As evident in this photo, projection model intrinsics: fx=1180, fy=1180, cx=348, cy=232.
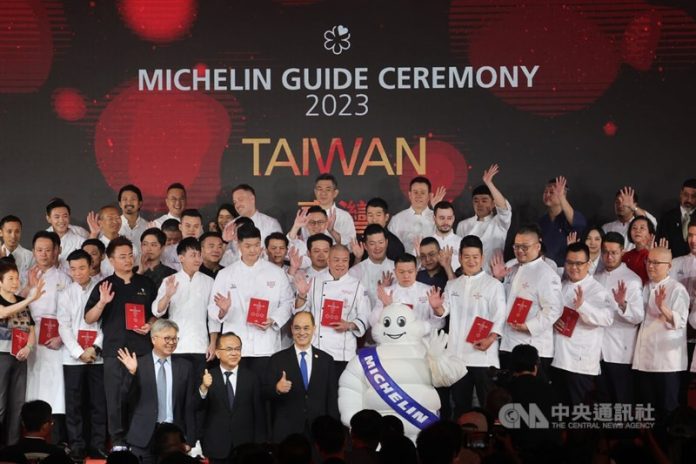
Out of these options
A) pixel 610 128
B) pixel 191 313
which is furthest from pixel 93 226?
pixel 610 128

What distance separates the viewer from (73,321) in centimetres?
845

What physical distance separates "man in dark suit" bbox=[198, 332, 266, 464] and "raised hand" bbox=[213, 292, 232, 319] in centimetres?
83

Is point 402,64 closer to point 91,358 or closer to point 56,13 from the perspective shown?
point 56,13

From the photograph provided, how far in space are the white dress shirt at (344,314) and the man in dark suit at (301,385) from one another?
0.79 meters

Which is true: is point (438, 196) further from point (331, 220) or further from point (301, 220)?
point (301, 220)

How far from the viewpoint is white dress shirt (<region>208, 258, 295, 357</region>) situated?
339 inches

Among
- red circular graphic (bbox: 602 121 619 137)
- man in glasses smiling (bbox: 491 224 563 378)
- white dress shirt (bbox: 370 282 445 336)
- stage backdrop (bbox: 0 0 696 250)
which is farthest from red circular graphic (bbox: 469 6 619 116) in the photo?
white dress shirt (bbox: 370 282 445 336)

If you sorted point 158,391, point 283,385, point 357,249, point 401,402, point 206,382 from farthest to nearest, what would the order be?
point 357,249 → point 158,391 → point 283,385 → point 206,382 → point 401,402

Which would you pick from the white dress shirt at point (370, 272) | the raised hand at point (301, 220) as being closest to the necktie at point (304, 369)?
the white dress shirt at point (370, 272)

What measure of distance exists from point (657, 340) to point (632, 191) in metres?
1.75

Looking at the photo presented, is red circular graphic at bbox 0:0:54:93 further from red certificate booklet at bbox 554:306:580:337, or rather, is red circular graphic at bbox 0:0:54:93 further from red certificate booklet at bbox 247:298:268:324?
red certificate booklet at bbox 554:306:580:337

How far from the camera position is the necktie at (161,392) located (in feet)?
25.3

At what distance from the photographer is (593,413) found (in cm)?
752

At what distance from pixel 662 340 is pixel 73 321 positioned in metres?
4.24
